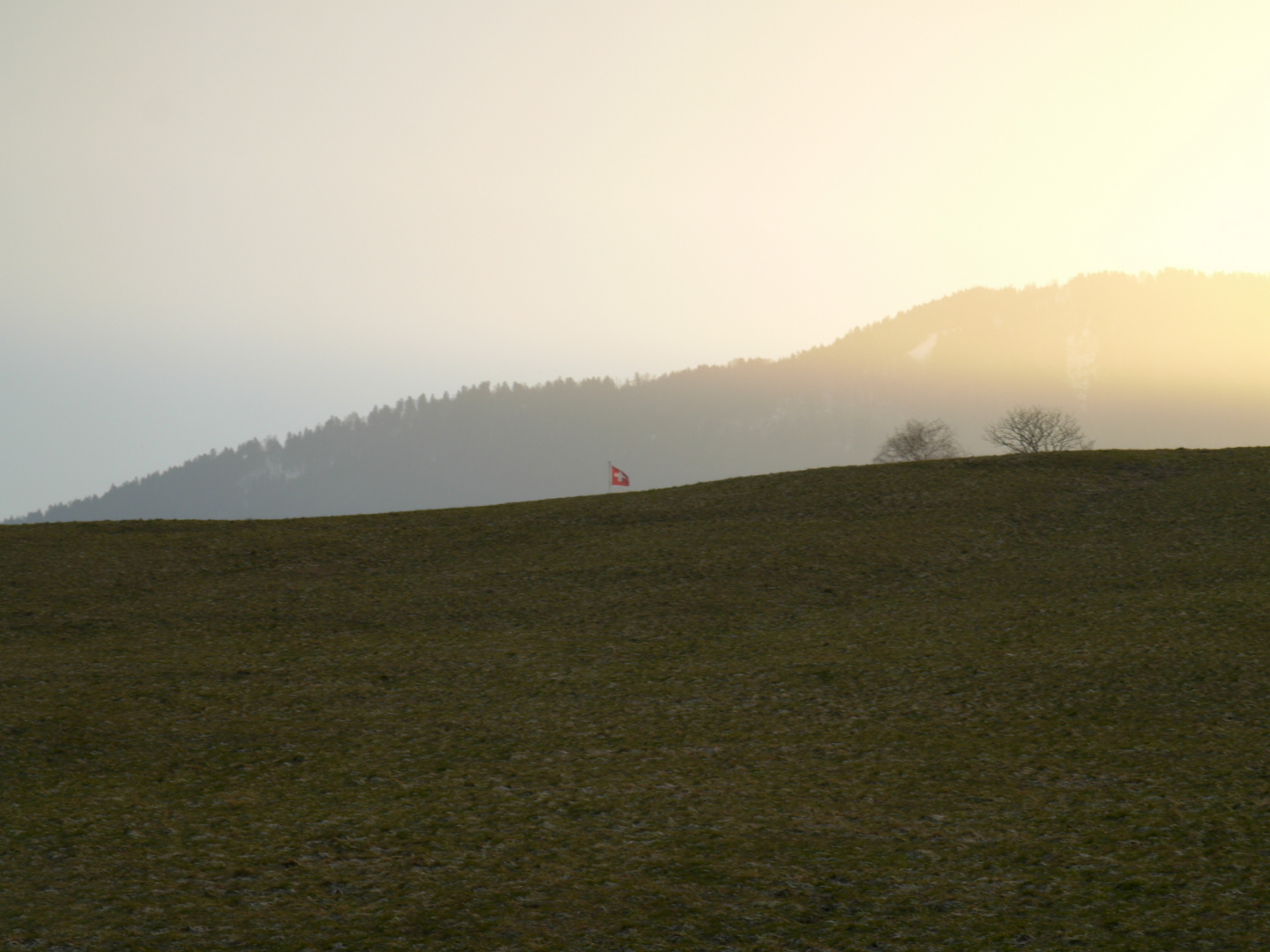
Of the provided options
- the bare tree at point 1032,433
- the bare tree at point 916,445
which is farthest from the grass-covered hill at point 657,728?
the bare tree at point 916,445

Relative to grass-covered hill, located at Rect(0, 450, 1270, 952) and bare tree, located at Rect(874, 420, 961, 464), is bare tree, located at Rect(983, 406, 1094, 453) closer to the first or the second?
bare tree, located at Rect(874, 420, 961, 464)

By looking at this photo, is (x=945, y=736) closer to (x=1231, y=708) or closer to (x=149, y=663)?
(x=1231, y=708)

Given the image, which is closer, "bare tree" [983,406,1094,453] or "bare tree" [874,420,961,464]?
"bare tree" [983,406,1094,453]

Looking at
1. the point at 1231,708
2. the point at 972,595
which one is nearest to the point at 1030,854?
the point at 1231,708

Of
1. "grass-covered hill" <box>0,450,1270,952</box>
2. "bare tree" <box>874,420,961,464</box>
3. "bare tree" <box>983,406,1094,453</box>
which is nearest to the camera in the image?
"grass-covered hill" <box>0,450,1270,952</box>

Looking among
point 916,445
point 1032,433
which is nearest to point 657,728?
point 1032,433

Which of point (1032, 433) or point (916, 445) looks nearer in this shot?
point (1032, 433)

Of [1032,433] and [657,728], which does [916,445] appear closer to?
[1032,433]

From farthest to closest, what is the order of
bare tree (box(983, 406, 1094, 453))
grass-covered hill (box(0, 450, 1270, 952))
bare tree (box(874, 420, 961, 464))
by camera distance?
bare tree (box(874, 420, 961, 464)) → bare tree (box(983, 406, 1094, 453)) → grass-covered hill (box(0, 450, 1270, 952))

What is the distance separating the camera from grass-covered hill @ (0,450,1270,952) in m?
12.4

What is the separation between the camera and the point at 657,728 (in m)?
20.4

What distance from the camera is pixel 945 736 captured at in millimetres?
19359

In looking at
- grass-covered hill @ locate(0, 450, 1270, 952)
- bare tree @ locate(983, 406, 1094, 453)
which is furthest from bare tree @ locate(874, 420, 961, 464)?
grass-covered hill @ locate(0, 450, 1270, 952)

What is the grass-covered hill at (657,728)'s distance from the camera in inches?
488
